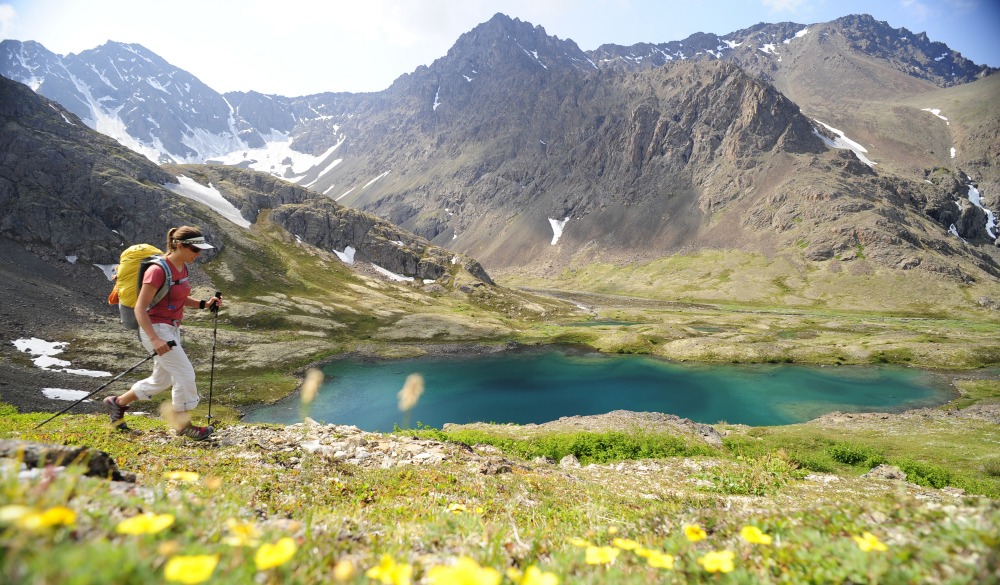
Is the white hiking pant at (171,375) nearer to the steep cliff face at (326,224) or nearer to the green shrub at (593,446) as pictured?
the green shrub at (593,446)

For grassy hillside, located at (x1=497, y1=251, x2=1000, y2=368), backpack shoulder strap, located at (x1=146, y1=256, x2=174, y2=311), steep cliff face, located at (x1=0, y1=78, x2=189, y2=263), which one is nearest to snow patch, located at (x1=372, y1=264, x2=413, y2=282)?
steep cliff face, located at (x1=0, y1=78, x2=189, y2=263)

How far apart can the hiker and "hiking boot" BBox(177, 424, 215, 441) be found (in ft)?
4.02

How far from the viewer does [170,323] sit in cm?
909

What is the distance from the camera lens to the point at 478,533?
4102mm

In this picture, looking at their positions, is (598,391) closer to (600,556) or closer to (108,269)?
(600,556)

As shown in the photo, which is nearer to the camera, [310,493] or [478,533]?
[478,533]

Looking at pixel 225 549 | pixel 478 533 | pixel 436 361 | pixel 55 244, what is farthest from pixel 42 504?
pixel 55 244

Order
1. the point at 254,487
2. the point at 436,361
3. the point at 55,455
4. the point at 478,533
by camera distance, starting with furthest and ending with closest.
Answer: the point at 436,361 → the point at 254,487 → the point at 478,533 → the point at 55,455

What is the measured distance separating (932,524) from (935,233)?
255961 millimetres

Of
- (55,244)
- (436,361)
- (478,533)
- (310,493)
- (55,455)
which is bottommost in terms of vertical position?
(436,361)

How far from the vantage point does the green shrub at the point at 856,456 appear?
67.0 ft

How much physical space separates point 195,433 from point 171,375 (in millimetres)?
2686

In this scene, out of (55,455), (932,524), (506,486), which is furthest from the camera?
(506,486)

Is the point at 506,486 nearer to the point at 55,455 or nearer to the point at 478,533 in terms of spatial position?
the point at 478,533
